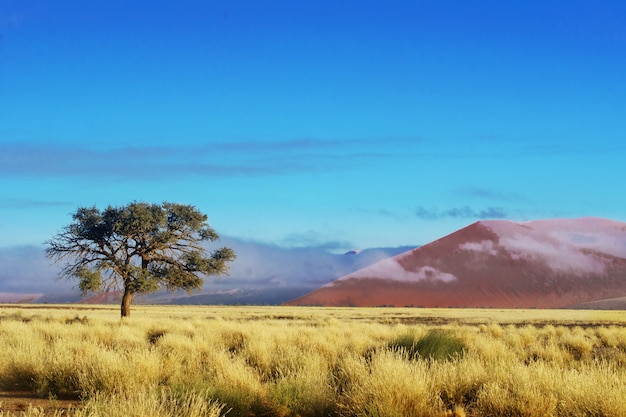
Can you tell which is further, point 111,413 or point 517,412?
point 517,412

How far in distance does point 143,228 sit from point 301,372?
31757 millimetres

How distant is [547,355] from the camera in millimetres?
18000

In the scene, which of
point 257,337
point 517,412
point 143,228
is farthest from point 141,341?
point 143,228

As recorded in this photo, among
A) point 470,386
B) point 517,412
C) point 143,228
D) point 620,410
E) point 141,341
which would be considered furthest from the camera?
point 143,228

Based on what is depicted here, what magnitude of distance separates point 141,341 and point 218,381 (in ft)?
32.3

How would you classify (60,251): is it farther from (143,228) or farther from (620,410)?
(620,410)

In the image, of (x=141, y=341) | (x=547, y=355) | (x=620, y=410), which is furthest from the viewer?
(x=141, y=341)

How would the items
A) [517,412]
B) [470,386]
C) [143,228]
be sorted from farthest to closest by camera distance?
1. [143,228]
2. [470,386]
3. [517,412]

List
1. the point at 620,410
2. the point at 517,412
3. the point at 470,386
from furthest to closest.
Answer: the point at 470,386 → the point at 517,412 → the point at 620,410

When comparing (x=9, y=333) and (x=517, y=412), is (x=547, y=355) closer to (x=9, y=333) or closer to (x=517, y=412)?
(x=517, y=412)

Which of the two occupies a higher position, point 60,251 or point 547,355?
point 60,251

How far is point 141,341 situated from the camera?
1973cm

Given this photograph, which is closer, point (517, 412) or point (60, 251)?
point (517, 412)

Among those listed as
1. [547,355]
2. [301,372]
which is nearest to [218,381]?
[301,372]
